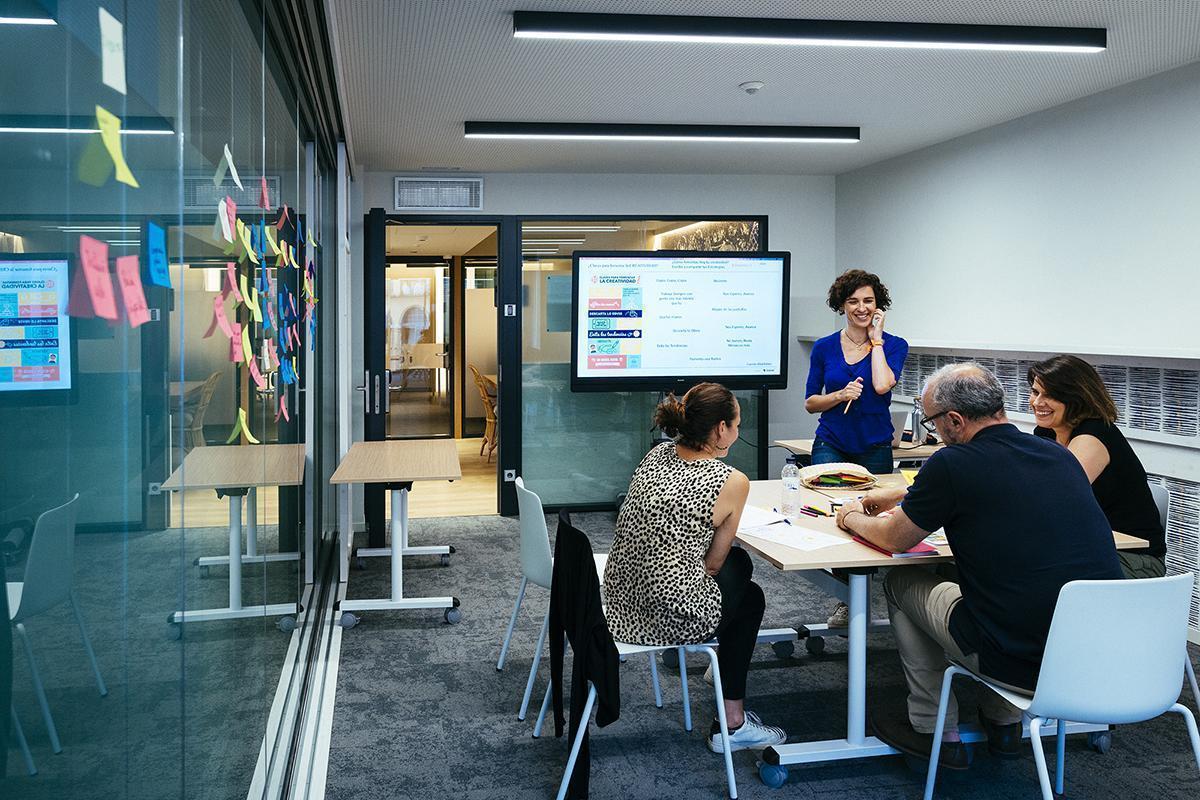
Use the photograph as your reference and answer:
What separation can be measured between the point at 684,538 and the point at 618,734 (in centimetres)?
87


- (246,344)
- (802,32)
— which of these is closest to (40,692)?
(246,344)

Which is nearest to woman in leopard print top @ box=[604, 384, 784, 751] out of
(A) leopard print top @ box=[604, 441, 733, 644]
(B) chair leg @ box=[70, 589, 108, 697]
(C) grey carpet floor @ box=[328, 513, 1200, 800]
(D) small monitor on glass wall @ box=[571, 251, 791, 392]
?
(A) leopard print top @ box=[604, 441, 733, 644]

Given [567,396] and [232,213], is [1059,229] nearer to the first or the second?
[567,396]

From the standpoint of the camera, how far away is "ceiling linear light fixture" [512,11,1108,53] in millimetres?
3381

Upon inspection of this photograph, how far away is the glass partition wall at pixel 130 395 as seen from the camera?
2.36 feet

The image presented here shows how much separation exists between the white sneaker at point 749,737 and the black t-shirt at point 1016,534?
76cm

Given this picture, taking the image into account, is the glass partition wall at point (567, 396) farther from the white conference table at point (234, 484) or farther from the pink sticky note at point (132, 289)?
the pink sticky note at point (132, 289)

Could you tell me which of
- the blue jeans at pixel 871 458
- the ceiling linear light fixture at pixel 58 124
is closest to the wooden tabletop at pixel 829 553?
the blue jeans at pixel 871 458

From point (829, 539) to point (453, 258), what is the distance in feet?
30.1

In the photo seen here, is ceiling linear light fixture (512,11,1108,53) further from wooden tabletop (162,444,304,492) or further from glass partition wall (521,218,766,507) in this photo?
glass partition wall (521,218,766,507)

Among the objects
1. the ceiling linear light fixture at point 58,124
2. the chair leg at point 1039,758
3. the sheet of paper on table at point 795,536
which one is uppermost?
the ceiling linear light fixture at point 58,124

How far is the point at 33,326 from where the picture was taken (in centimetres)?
72

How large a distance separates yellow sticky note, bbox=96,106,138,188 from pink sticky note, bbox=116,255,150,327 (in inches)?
3.3

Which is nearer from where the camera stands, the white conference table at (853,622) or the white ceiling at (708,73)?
the white conference table at (853,622)
